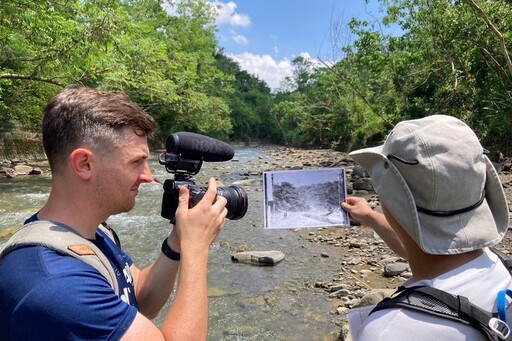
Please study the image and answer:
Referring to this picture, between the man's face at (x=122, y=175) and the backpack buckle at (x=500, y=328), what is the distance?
Result: 1067mm

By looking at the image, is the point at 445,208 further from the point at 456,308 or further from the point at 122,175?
the point at 122,175

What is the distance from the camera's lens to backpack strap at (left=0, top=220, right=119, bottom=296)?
1.08 m

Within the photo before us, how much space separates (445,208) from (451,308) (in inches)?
10.4

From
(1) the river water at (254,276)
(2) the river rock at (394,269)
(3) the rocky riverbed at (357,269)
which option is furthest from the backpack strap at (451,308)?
(2) the river rock at (394,269)

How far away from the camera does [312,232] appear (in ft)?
24.1

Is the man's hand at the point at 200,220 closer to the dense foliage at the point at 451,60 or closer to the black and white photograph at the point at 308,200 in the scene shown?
the black and white photograph at the point at 308,200

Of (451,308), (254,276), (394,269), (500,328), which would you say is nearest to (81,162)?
(451,308)

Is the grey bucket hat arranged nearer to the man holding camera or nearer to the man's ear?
the man holding camera

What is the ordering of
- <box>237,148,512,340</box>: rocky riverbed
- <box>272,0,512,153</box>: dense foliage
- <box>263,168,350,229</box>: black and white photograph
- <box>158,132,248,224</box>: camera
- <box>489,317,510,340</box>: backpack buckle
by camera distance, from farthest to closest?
1. <box>272,0,512,153</box>: dense foliage
2. <box>237,148,512,340</box>: rocky riverbed
3. <box>263,168,350,229</box>: black and white photograph
4. <box>158,132,248,224</box>: camera
5. <box>489,317,510,340</box>: backpack buckle

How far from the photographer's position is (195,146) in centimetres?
160

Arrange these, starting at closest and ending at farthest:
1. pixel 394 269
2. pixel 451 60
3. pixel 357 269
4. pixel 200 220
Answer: pixel 200 220 → pixel 394 269 → pixel 357 269 → pixel 451 60

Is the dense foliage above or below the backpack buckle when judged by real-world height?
above

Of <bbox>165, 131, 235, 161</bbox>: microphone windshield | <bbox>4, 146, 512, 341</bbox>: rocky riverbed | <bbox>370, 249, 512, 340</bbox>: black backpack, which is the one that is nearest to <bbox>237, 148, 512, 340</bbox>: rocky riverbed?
<bbox>4, 146, 512, 341</bbox>: rocky riverbed

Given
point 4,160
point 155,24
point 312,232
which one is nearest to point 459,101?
point 312,232
